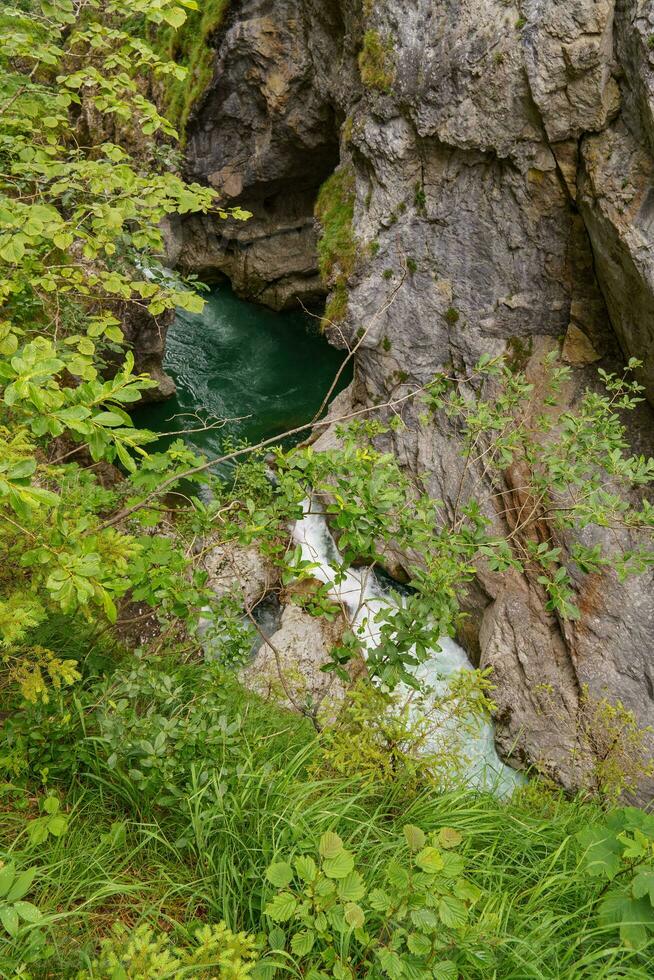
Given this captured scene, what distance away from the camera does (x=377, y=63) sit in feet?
26.6

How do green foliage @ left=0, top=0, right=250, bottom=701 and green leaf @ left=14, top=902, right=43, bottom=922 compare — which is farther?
green foliage @ left=0, top=0, right=250, bottom=701

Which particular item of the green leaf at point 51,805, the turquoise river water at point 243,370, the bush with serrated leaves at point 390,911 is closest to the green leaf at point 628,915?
the bush with serrated leaves at point 390,911

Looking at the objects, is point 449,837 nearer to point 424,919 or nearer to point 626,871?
point 424,919

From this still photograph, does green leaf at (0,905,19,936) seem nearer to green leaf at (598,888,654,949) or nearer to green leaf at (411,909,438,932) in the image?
green leaf at (411,909,438,932)

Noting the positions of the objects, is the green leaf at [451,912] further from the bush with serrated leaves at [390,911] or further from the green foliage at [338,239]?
the green foliage at [338,239]

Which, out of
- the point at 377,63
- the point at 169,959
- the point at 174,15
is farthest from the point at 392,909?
the point at 377,63

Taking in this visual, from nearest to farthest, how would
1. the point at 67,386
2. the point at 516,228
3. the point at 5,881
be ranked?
1. the point at 5,881
2. the point at 67,386
3. the point at 516,228

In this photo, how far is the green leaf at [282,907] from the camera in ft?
5.95

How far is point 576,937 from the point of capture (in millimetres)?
2404

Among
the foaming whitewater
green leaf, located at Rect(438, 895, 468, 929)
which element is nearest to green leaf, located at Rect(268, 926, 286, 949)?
green leaf, located at Rect(438, 895, 468, 929)

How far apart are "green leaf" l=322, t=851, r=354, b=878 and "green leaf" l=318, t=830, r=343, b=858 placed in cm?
3

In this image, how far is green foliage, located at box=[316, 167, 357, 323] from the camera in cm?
914

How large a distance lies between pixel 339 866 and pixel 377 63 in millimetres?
9601

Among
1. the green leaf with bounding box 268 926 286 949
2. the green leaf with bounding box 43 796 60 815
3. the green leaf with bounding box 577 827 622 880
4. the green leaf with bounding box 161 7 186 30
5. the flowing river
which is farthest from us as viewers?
the flowing river
